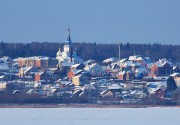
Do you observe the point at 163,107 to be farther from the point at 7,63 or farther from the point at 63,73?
the point at 7,63

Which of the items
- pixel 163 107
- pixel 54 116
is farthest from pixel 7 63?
pixel 54 116

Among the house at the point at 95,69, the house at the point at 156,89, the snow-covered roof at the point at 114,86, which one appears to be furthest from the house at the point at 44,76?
the house at the point at 156,89

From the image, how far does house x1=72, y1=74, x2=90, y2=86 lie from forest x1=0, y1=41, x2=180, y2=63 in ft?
73.3

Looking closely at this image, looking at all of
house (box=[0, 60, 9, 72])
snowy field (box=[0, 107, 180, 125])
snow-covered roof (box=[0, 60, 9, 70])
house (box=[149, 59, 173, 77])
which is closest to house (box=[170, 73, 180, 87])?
house (box=[149, 59, 173, 77])

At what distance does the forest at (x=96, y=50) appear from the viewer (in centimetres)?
10012

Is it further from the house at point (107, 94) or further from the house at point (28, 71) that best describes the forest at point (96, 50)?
the house at point (107, 94)

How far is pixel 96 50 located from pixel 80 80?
29.1 m

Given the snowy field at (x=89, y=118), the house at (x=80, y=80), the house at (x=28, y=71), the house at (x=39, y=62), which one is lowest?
the snowy field at (x=89, y=118)

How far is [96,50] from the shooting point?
103750 millimetres

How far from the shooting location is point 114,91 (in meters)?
68.6

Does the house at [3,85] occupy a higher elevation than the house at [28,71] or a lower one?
lower

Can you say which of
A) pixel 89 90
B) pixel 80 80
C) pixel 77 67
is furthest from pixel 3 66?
pixel 89 90

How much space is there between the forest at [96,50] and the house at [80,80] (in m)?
22.3

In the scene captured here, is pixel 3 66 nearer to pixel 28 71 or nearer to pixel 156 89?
pixel 28 71
